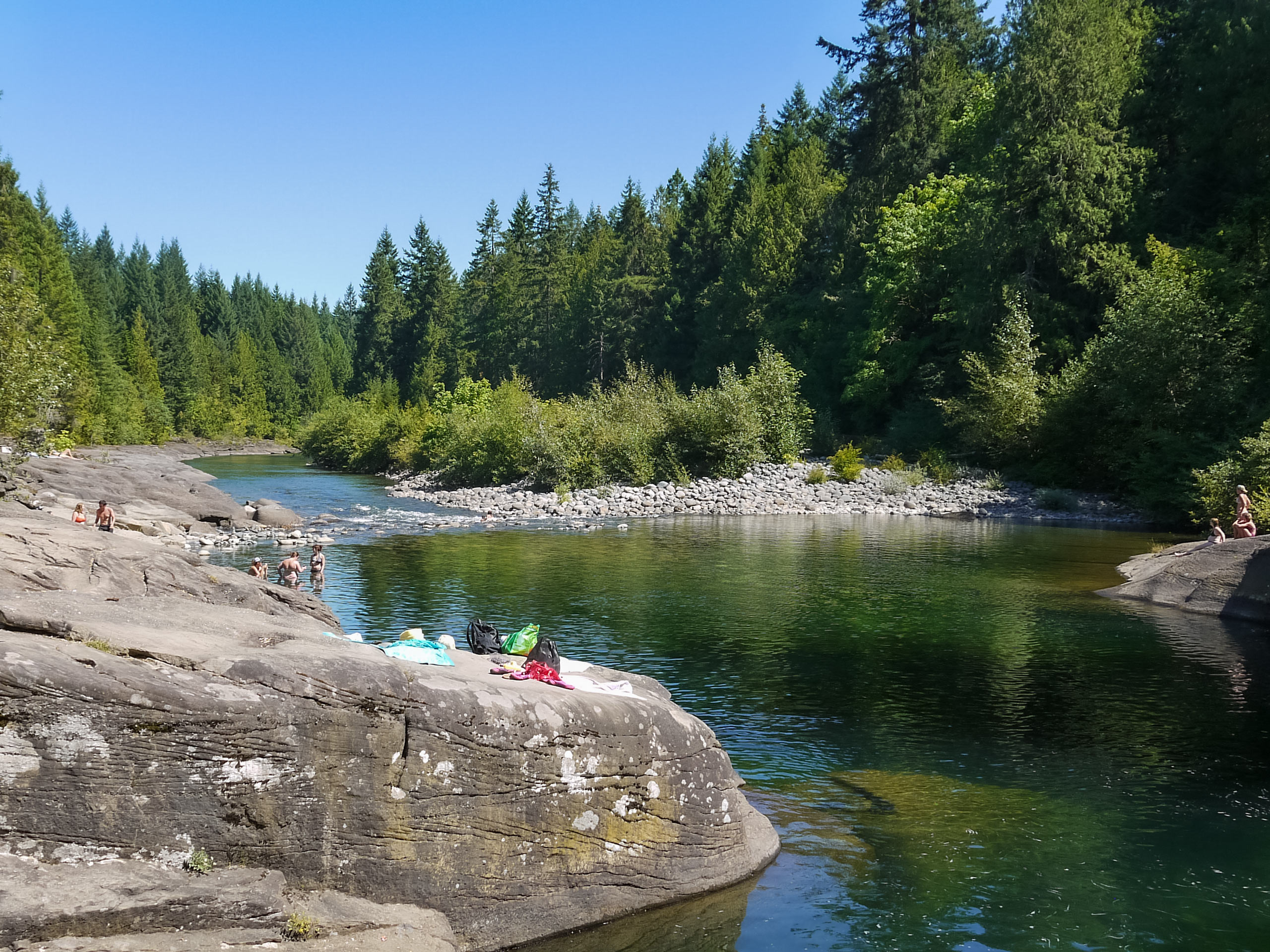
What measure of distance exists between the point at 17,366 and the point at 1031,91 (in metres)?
46.3

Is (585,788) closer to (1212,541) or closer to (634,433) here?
(1212,541)

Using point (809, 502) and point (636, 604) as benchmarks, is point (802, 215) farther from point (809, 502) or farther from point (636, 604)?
point (636, 604)

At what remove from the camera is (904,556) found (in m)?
33.0

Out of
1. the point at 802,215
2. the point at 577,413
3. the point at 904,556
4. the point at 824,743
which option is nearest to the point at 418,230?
the point at 802,215

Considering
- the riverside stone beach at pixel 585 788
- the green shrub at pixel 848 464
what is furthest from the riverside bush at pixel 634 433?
the riverside stone beach at pixel 585 788

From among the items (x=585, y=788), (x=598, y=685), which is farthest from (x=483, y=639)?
(x=585, y=788)

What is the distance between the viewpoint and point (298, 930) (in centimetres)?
775

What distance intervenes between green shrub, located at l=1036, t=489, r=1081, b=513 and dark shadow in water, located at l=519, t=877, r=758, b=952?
128ft

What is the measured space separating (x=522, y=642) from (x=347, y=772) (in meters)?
4.00

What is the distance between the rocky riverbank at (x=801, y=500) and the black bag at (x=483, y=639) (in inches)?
1258

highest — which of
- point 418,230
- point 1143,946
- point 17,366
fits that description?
point 418,230

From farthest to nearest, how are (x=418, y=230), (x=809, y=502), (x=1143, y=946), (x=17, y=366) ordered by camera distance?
(x=418, y=230), (x=809, y=502), (x=17, y=366), (x=1143, y=946)

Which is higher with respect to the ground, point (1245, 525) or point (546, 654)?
point (1245, 525)

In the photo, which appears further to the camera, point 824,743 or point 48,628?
point 824,743
